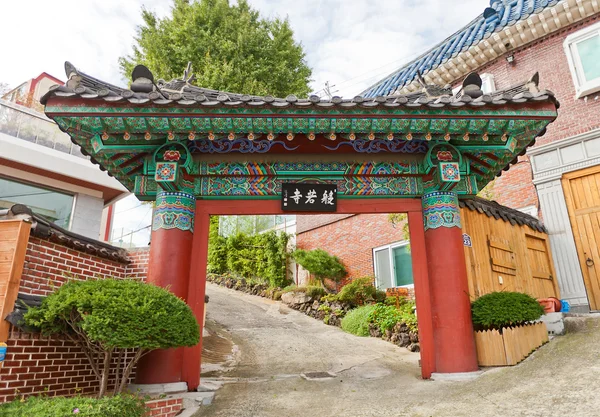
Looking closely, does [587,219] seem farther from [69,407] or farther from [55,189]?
[55,189]

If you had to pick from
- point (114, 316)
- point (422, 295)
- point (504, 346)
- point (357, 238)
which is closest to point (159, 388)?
point (114, 316)

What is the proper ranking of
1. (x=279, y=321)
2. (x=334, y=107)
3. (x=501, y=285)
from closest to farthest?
(x=334, y=107) → (x=501, y=285) → (x=279, y=321)

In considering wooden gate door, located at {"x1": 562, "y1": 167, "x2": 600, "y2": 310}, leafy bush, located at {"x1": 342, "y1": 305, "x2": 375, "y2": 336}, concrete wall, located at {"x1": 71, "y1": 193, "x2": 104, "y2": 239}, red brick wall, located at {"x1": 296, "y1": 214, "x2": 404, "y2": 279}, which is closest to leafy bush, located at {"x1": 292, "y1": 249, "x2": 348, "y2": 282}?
red brick wall, located at {"x1": 296, "y1": 214, "x2": 404, "y2": 279}

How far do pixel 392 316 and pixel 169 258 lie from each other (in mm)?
7571

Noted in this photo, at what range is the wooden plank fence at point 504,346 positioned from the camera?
18.1ft

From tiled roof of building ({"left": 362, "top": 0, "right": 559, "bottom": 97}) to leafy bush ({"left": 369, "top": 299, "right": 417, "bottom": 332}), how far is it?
6.31m

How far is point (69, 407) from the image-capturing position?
3330 mm

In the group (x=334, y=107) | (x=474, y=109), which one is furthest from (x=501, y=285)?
(x=334, y=107)

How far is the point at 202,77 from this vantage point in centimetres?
1493

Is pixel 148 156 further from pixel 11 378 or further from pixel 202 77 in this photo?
pixel 202 77

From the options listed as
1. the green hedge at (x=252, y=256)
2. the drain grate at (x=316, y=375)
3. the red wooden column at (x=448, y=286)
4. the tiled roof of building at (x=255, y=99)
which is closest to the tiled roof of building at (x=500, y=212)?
the red wooden column at (x=448, y=286)

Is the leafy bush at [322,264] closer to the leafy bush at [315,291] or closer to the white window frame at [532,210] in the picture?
the leafy bush at [315,291]

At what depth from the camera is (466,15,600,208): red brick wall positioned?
30.1 ft

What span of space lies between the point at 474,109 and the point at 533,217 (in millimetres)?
Result: 4946
